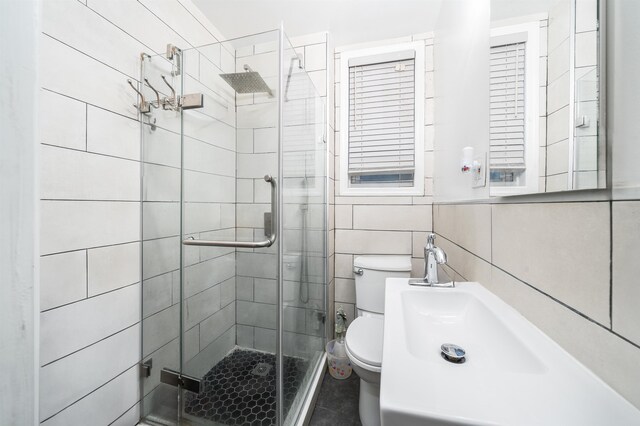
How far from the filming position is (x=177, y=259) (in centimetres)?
124

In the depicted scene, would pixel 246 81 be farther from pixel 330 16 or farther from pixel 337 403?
pixel 337 403

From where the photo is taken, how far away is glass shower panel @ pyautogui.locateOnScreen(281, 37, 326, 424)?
1.21 metres

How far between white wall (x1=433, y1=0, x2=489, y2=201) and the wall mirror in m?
0.13

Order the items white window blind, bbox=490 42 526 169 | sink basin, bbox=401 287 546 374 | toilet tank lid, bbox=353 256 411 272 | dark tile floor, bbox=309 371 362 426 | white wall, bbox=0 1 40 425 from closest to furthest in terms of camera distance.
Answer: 1. white wall, bbox=0 1 40 425
2. sink basin, bbox=401 287 546 374
3. white window blind, bbox=490 42 526 169
4. dark tile floor, bbox=309 371 362 426
5. toilet tank lid, bbox=353 256 411 272

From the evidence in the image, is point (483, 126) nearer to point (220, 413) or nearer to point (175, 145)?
point (175, 145)

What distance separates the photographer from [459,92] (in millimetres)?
1295

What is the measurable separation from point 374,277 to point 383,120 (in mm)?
1198

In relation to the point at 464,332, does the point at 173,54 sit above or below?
above

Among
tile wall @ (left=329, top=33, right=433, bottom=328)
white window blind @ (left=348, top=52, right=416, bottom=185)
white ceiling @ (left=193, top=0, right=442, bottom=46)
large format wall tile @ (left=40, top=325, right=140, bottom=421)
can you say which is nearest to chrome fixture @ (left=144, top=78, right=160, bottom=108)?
white ceiling @ (left=193, top=0, right=442, bottom=46)

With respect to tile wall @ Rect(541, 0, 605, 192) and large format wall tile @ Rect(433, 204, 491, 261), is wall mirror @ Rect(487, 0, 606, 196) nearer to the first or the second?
tile wall @ Rect(541, 0, 605, 192)

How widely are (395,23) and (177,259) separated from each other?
2040 millimetres

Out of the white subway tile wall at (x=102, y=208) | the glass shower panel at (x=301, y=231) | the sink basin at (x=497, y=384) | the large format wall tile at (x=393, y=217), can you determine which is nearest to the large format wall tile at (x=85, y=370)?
the white subway tile wall at (x=102, y=208)

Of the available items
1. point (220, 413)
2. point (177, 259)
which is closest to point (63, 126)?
point (177, 259)

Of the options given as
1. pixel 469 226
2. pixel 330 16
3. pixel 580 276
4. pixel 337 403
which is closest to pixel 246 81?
pixel 330 16
